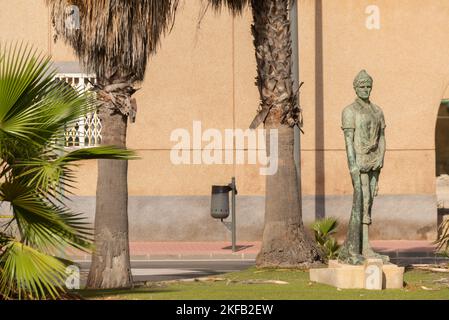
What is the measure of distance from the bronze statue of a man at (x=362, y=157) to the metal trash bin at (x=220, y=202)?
10.9m

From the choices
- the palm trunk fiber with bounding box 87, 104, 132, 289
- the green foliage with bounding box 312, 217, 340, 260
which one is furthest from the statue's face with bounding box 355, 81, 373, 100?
the green foliage with bounding box 312, 217, 340, 260

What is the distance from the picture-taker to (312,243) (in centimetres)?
2156

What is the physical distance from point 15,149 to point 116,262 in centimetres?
455

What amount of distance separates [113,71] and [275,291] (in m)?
4.25

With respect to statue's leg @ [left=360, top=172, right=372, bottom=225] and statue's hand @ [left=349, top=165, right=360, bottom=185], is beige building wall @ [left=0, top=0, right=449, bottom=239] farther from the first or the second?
statue's hand @ [left=349, top=165, right=360, bottom=185]

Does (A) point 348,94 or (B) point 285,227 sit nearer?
(B) point 285,227

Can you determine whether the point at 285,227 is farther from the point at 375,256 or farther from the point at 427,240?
the point at 427,240

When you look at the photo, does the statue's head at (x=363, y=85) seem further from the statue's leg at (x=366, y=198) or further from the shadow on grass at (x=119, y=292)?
the shadow on grass at (x=119, y=292)

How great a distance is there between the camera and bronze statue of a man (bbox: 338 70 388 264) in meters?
16.8

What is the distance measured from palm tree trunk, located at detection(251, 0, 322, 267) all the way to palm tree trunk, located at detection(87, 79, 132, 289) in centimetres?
378

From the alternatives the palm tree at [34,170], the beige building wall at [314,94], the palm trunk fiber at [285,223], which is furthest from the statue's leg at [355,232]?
the beige building wall at [314,94]
